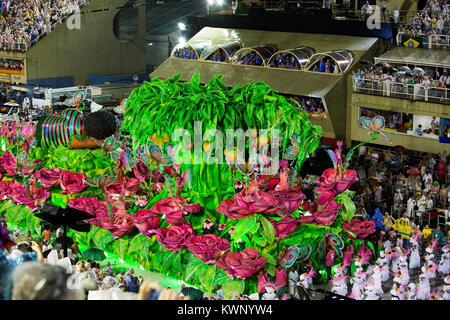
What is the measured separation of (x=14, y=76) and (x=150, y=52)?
6720 millimetres

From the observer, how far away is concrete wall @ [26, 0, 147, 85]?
37156mm

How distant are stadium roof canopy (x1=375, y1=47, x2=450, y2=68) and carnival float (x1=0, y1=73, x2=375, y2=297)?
352 inches

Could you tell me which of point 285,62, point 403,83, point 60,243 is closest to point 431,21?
point 403,83

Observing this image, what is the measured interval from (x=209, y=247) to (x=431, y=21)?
551 inches

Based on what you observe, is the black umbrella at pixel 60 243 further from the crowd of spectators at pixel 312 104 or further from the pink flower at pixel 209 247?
the crowd of spectators at pixel 312 104

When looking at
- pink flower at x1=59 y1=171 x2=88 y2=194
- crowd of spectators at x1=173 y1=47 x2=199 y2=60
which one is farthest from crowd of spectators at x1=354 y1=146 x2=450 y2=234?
crowd of spectators at x1=173 y1=47 x2=199 y2=60

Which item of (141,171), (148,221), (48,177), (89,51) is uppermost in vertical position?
(89,51)

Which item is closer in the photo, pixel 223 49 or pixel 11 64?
pixel 223 49

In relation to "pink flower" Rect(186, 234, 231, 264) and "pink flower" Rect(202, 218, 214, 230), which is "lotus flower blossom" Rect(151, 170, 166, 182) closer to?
"pink flower" Rect(202, 218, 214, 230)

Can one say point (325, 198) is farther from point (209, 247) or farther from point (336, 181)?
point (209, 247)

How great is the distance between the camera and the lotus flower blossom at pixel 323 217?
1554 cm

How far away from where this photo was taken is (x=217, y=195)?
16.2m
